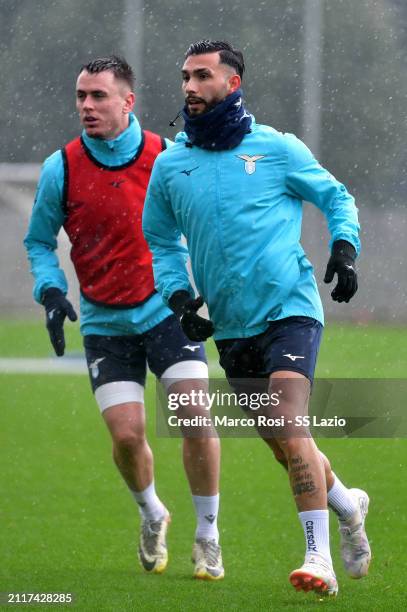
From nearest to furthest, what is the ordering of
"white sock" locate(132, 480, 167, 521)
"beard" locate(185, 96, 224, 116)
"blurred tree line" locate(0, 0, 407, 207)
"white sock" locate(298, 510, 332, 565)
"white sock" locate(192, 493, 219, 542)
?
"white sock" locate(298, 510, 332, 565)
"beard" locate(185, 96, 224, 116)
"white sock" locate(192, 493, 219, 542)
"white sock" locate(132, 480, 167, 521)
"blurred tree line" locate(0, 0, 407, 207)

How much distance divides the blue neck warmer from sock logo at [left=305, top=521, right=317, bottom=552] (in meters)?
1.35

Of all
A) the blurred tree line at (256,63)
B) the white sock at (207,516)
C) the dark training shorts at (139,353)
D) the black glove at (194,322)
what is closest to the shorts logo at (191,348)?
the dark training shorts at (139,353)

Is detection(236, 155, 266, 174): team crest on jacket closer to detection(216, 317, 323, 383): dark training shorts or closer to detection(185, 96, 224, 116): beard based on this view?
detection(185, 96, 224, 116): beard

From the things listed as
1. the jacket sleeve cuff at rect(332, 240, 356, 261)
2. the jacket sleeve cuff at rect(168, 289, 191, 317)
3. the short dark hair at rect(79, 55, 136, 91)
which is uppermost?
the short dark hair at rect(79, 55, 136, 91)

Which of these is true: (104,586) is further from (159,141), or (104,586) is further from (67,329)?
(67,329)

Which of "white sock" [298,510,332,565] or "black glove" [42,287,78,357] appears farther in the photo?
"black glove" [42,287,78,357]

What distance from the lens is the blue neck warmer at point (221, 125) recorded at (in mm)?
5301

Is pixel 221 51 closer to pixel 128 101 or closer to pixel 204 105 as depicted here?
pixel 204 105

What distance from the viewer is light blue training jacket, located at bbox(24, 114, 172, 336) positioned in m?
6.09

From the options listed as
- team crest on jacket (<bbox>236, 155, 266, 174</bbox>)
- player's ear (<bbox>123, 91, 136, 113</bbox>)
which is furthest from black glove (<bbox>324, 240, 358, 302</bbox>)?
player's ear (<bbox>123, 91, 136, 113</bbox>)

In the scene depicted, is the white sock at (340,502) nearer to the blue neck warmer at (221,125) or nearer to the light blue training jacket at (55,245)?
the light blue training jacket at (55,245)

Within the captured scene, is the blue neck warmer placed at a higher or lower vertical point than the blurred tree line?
higher

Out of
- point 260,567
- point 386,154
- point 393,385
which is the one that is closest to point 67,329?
point 393,385

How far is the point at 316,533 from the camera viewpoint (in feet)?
16.3
